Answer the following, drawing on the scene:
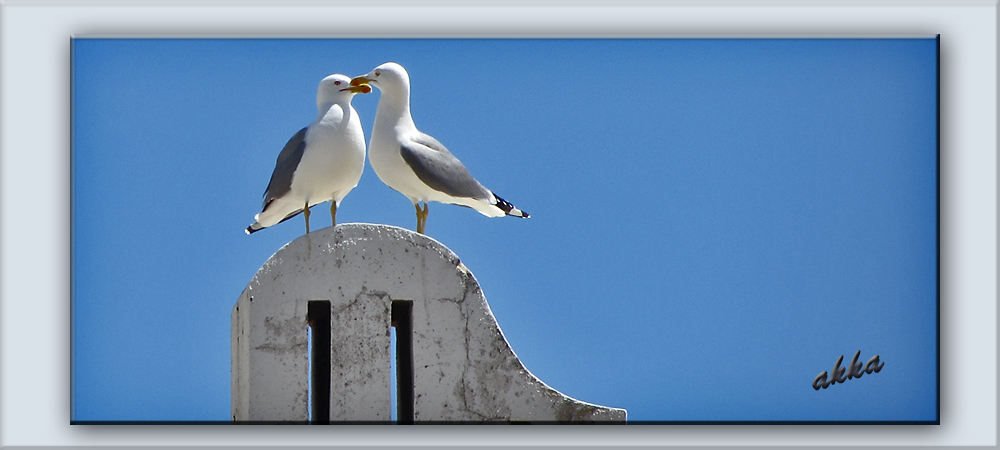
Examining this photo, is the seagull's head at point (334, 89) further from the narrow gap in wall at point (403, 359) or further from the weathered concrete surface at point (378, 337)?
the narrow gap in wall at point (403, 359)

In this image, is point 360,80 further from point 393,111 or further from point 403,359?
point 403,359

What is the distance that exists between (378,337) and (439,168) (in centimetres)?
132

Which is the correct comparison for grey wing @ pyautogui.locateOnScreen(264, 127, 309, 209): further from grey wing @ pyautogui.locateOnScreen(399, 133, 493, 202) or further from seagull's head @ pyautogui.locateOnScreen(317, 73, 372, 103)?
grey wing @ pyautogui.locateOnScreen(399, 133, 493, 202)

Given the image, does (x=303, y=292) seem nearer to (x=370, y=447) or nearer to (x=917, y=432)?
(x=370, y=447)

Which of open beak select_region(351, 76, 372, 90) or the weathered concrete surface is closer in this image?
the weathered concrete surface

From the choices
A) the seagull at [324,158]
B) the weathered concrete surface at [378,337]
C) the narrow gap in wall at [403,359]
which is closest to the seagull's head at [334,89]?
the seagull at [324,158]

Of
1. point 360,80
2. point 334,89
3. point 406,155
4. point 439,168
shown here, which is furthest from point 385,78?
point 439,168

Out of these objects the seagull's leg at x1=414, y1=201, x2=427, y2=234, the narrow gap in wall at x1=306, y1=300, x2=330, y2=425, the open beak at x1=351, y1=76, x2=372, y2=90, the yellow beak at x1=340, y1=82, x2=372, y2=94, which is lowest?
the narrow gap in wall at x1=306, y1=300, x2=330, y2=425

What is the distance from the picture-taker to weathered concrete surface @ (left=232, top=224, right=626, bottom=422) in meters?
8.33

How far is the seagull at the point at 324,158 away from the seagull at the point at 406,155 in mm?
130

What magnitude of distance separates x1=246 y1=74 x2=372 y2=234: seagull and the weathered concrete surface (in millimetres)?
473

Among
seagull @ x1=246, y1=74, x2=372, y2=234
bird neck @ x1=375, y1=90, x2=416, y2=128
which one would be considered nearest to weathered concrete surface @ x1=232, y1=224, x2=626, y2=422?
seagull @ x1=246, y1=74, x2=372, y2=234

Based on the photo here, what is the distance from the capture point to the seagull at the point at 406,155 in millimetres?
8992

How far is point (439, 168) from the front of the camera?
29.9 feet
